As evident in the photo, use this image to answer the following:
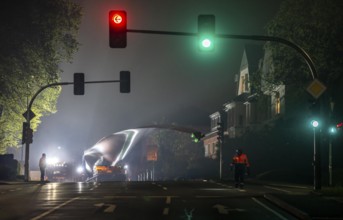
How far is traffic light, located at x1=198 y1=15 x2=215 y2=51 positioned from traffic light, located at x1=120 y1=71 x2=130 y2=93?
13.2 meters

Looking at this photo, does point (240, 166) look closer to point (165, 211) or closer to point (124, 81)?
point (124, 81)

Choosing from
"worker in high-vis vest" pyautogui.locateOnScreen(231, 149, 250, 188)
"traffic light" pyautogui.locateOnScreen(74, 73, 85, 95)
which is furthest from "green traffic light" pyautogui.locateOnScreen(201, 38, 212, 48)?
"traffic light" pyautogui.locateOnScreen(74, 73, 85, 95)

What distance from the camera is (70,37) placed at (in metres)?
49.1

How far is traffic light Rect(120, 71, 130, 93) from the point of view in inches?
1318

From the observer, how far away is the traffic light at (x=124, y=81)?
33466 millimetres

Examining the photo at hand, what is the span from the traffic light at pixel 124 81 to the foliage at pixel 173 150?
49427 mm

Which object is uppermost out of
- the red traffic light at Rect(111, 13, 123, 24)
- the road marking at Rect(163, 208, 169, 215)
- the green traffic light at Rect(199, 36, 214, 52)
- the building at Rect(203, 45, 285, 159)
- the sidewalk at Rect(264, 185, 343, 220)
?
the building at Rect(203, 45, 285, 159)

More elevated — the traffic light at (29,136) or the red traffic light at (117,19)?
the red traffic light at (117,19)

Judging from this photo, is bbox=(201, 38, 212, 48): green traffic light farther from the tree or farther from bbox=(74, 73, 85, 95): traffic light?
the tree

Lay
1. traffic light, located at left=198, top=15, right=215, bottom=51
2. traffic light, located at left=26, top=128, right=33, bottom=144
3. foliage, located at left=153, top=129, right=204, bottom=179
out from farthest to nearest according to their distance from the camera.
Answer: foliage, located at left=153, top=129, right=204, bottom=179, traffic light, located at left=26, top=128, right=33, bottom=144, traffic light, located at left=198, top=15, right=215, bottom=51

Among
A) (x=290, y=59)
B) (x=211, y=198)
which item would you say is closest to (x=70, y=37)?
(x=290, y=59)

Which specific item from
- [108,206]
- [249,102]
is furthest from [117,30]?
[249,102]

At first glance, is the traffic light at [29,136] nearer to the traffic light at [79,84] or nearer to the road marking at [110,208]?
the traffic light at [79,84]

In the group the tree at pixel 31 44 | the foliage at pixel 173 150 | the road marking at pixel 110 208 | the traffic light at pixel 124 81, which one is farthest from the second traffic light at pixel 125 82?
the foliage at pixel 173 150
